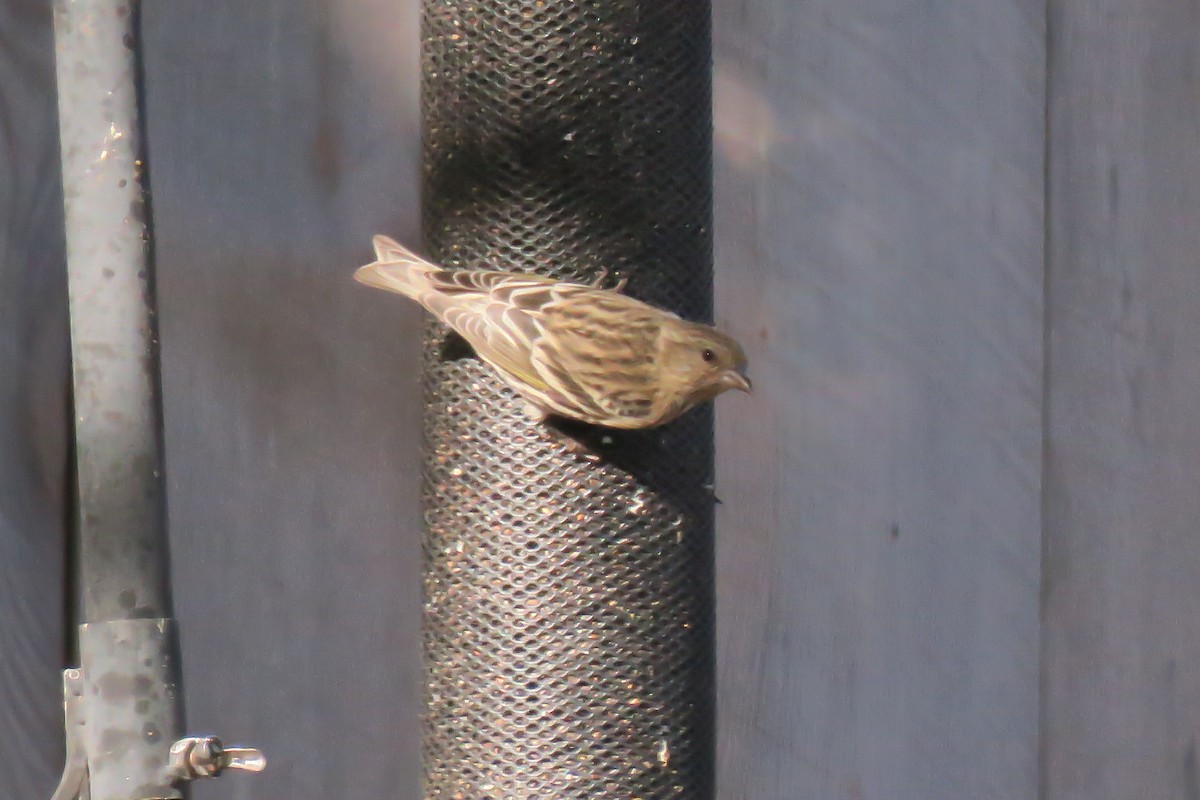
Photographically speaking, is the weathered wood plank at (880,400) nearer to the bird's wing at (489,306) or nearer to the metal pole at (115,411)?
the bird's wing at (489,306)

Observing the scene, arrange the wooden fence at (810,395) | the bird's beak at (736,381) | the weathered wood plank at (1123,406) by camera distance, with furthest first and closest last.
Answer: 1. the weathered wood plank at (1123,406)
2. the bird's beak at (736,381)
3. the wooden fence at (810,395)

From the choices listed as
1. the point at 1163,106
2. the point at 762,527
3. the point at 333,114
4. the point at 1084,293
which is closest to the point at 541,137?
the point at 333,114

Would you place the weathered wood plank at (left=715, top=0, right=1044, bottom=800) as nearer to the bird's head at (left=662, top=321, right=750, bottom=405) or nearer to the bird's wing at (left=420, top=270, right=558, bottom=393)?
the bird's head at (left=662, top=321, right=750, bottom=405)

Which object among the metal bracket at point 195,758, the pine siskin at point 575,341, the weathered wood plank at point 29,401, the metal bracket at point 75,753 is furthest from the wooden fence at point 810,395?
the metal bracket at point 195,758

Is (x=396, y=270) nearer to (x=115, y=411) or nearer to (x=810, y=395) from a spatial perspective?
(x=810, y=395)

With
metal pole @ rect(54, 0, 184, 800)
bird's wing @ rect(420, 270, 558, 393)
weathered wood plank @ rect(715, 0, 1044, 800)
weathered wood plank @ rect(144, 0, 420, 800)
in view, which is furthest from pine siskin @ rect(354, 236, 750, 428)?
metal pole @ rect(54, 0, 184, 800)

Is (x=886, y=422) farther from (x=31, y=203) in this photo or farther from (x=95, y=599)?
(x=95, y=599)

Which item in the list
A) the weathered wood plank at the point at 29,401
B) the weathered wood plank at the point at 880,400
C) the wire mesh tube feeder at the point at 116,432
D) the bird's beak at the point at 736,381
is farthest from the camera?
the weathered wood plank at the point at 880,400
